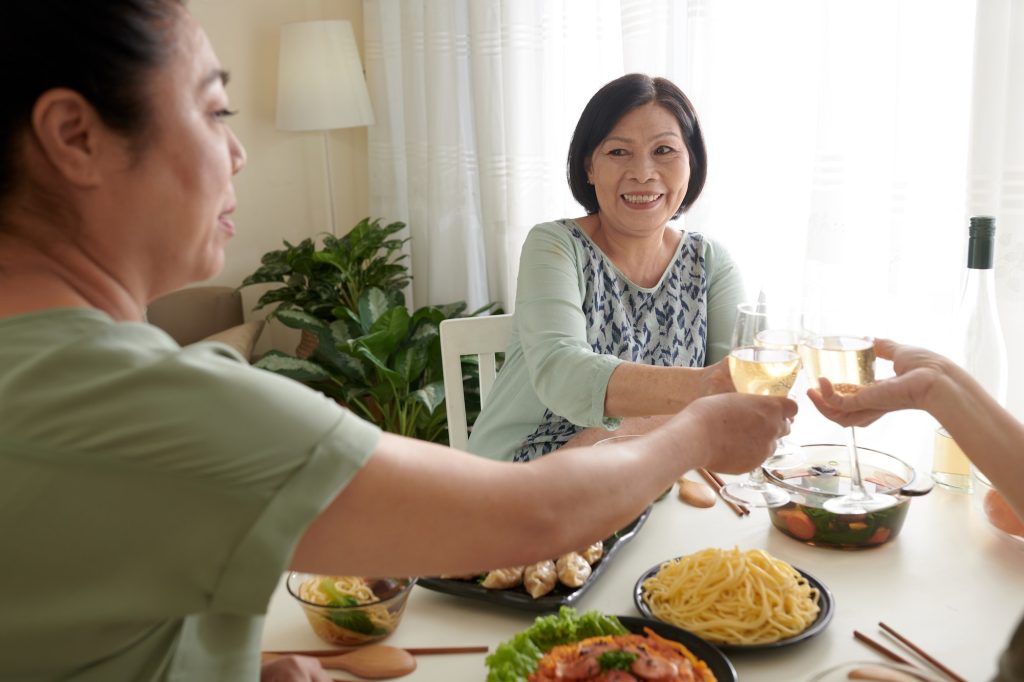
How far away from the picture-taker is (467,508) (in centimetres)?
82

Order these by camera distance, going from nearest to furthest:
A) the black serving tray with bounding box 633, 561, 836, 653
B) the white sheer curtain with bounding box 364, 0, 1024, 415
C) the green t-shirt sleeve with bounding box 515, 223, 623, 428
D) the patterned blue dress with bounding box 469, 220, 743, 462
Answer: the black serving tray with bounding box 633, 561, 836, 653 < the green t-shirt sleeve with bounding box 515, 223, 623, 428 < the patterned blue dress with bounding box 469, 220, 743, 462 < the white sheer curtain with bounding box 364, 0, 1024, 415

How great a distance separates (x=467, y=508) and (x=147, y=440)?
0.89 ft

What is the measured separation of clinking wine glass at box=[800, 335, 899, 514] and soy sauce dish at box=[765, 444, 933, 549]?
0.05 ft

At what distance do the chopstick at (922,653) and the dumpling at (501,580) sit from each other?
45 cm

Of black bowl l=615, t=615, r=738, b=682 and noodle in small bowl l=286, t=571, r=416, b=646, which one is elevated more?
noodle in small bowl l=286, t=571, r=416, b=646

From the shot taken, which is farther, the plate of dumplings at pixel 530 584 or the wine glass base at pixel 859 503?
the wine glass base at pixel 859 503

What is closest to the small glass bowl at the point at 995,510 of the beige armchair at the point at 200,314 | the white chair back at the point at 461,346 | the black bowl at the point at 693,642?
the black bowl at the point at 693,642

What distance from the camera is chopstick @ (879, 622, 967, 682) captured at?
1.03 meters

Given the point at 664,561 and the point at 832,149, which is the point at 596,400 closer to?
the point at 664,561

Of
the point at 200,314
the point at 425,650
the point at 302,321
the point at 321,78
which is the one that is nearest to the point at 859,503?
the point at 425,650

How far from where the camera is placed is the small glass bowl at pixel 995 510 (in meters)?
1.34

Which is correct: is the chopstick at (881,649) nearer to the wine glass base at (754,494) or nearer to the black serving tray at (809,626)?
the black serving tray at (809,626)

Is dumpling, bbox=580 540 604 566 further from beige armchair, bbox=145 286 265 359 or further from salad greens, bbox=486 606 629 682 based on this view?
beige armchair, bbox=145 286 265 359

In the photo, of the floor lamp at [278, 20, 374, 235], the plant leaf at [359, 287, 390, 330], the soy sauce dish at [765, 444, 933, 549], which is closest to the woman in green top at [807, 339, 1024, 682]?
the soy sauce dish at [765, 444, 933, 549]
